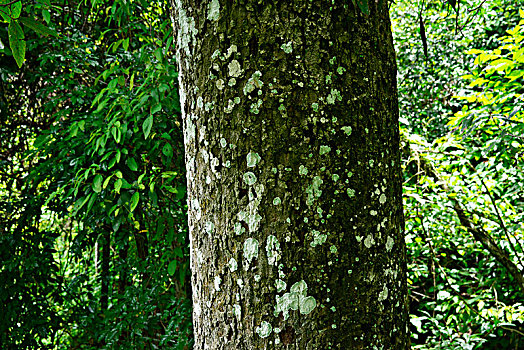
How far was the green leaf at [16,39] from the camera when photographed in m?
0.88

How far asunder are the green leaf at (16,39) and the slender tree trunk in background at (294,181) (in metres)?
0.31

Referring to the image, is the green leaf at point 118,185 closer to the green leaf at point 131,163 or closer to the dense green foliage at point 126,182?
the dense green foliage at point 126,182

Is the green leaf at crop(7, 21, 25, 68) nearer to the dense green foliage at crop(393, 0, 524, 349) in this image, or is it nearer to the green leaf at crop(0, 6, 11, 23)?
the green leaf at crop(0, 6, 11, 23)

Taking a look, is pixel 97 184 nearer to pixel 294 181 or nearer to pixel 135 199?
pixel 135 199

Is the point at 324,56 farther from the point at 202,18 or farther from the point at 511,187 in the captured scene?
the point at 511,187

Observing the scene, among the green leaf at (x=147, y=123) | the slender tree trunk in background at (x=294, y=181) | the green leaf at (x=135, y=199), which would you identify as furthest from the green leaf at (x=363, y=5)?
the green leaf at (x=135, y=199)

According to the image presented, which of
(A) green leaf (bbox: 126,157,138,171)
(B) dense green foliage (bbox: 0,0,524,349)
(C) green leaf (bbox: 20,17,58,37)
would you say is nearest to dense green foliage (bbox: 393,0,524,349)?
(B) dense green foliage (bbox: 0,0,524,349)

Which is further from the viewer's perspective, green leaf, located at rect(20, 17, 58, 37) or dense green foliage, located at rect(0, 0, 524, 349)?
dense green foliage, located at rect(0, 0, 524, 349)

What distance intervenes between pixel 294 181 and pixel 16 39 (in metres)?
0.56

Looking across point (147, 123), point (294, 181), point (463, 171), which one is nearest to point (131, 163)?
point (147, 123)

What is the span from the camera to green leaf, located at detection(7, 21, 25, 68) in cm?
88

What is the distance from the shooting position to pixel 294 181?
83 cm

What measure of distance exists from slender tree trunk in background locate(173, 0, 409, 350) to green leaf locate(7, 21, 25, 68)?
1.01 feet

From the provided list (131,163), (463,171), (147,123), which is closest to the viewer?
(147,123)
